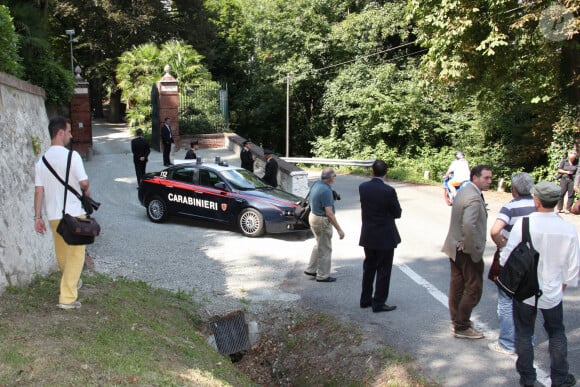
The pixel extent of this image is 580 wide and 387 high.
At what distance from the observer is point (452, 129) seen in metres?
29.1

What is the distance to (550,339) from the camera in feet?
16.2

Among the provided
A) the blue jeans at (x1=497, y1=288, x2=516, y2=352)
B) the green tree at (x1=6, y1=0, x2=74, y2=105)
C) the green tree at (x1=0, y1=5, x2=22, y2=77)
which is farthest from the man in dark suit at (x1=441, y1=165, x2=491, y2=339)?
the green tree at (x1=6, y1=0, x2=74, y2=105)

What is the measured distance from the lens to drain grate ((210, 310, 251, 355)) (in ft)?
22.3

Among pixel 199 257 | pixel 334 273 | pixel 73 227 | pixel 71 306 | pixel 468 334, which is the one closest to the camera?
pixel 73 227

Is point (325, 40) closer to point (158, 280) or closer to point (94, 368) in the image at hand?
point (158, 280)

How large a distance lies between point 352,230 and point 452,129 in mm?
18677

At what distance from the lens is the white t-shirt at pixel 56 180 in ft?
17.7

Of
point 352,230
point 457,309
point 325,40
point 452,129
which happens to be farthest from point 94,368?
point 325,40

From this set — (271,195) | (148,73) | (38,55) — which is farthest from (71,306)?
(148,73)

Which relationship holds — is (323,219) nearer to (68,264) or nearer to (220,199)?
(68,264)

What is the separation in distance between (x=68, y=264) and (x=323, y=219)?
3.78 meters

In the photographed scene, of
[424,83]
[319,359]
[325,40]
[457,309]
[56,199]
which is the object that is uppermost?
[325,40]

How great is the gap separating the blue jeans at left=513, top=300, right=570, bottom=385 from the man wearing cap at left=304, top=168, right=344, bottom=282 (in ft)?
10.3

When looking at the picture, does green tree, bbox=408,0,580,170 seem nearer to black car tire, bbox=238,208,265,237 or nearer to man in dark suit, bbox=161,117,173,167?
man in dark suit, bbox=161,117,173,167
